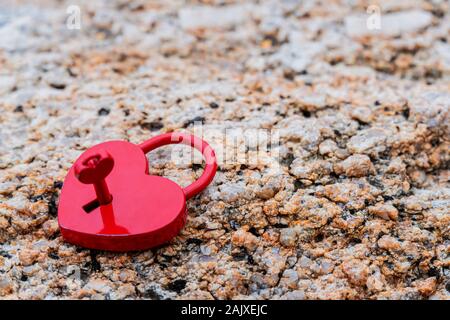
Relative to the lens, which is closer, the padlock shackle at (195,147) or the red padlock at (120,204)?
the red padlock at (120,204)

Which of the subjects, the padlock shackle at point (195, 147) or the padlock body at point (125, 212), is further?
the padlock shackle at point (195, 147)

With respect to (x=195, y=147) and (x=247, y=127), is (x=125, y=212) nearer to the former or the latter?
(x=195, y=147)

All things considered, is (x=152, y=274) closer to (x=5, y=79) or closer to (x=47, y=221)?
(x=47, y=221)

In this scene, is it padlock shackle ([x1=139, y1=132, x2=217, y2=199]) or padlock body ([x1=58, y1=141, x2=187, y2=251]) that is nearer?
padlock body ([x1=58, y1=141, x2=187, y2=251])

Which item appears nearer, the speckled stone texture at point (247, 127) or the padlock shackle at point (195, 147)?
the speckled stone texture at point (247, 127)

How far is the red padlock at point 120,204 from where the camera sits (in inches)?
68.6

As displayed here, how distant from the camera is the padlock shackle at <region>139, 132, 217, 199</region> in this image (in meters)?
1.93

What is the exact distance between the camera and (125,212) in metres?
1.81

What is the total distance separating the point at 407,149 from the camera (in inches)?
86.4

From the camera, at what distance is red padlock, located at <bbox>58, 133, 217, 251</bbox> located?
1.74 m

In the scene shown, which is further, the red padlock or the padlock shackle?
the padlock shackle

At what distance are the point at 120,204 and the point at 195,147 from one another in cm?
37

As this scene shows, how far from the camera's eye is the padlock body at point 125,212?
1763mm
